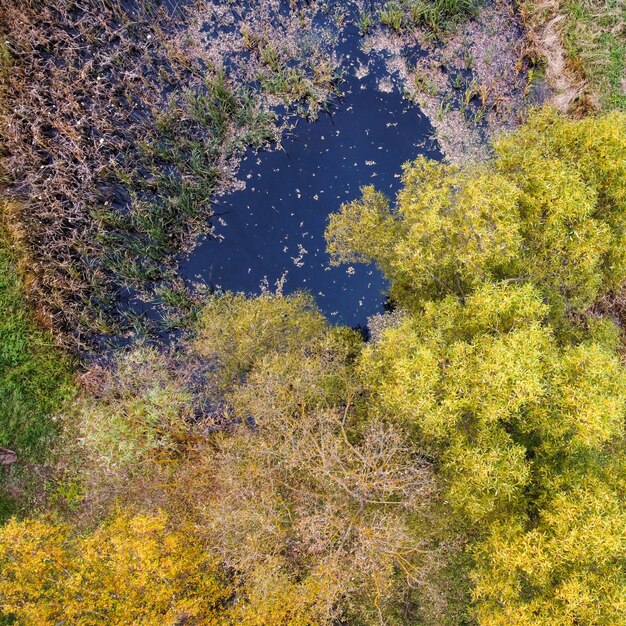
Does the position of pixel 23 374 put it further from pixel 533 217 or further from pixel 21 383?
pixel 533 217

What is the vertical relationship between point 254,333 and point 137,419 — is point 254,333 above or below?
above

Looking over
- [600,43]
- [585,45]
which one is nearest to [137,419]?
[585,45]

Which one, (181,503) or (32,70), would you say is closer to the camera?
(181,503)

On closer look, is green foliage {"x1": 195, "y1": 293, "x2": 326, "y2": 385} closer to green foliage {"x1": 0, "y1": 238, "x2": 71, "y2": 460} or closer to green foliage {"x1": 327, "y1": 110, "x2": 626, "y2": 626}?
green foliage {"x1": 327, "y1": 110, "x2": 626, "y2": 626}

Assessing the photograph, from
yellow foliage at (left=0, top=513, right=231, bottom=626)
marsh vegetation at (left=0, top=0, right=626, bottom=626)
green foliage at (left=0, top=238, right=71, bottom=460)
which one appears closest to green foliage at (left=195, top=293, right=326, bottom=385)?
marsh vegetation at (left=0, top=0, right=626, bottom=626)

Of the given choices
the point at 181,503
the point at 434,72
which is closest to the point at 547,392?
the point at 181,503

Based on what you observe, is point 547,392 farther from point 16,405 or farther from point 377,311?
point 16,405

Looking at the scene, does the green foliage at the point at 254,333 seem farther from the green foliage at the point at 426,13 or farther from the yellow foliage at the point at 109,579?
the green foliage at the point at 426,13
